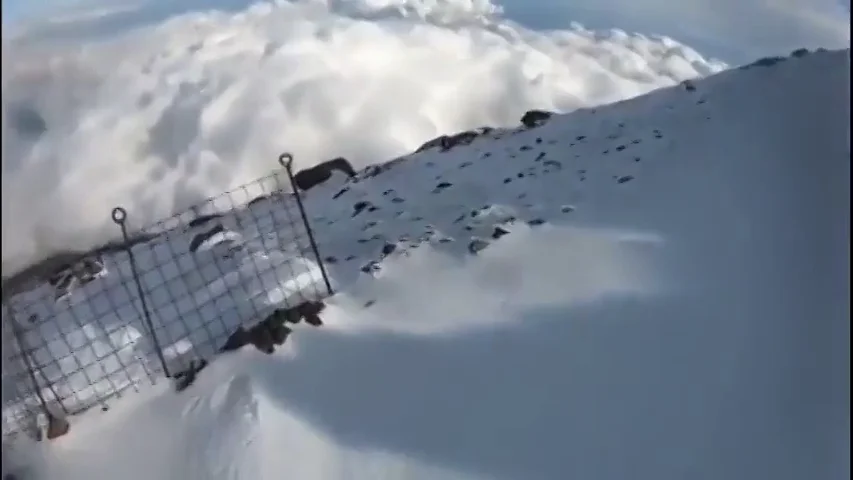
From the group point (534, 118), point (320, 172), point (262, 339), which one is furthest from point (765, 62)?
point (262, 339)

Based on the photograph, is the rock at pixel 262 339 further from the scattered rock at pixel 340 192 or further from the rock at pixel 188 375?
the scattered rock at pixel 340 192

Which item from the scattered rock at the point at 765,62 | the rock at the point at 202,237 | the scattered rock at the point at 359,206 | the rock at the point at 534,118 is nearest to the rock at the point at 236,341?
the rock at the point at 202,237

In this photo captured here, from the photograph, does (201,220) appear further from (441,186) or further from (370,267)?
(370,267)

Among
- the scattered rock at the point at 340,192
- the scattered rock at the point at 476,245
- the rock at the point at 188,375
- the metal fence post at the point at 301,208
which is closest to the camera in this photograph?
the rock at the point at 188,375

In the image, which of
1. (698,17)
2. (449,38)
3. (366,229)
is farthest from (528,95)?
(366,229)

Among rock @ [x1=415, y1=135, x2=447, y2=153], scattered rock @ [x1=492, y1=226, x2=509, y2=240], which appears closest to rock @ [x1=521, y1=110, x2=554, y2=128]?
rock @ [x1=415, y1=135, x2=447, y2=153]

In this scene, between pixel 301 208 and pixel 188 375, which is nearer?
pixel 188 375
